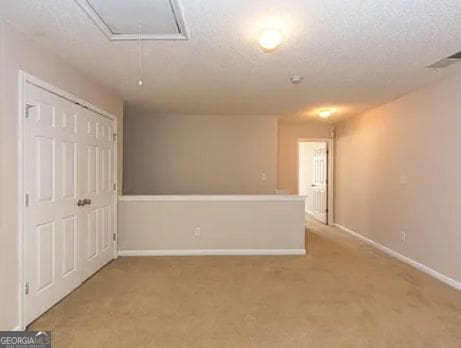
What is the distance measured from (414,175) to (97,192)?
3974 millimetres

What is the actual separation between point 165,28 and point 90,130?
1.89 meters

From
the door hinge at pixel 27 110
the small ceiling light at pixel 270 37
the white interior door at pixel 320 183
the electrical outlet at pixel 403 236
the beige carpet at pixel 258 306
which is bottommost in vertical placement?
the beige carpet at pixel 258 306

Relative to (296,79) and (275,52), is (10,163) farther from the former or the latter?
(296,79)

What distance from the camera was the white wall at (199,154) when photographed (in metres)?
6.71

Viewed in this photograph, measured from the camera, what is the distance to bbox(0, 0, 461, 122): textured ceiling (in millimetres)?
2393

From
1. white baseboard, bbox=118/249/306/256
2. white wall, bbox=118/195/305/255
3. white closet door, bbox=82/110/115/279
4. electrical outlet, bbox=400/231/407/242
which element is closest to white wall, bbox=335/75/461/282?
electrical outlet, bbox=400/231/407/242

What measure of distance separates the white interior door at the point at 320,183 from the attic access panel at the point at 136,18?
612 centimetres

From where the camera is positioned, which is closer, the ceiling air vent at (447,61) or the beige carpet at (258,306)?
the beige carpet at (258,306)

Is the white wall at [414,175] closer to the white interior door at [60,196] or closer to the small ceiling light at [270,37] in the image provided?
the small ceiling light at [270,37]

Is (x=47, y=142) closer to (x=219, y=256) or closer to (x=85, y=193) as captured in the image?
(x=85, y=193)

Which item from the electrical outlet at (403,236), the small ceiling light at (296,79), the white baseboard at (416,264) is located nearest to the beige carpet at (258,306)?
the white baseboard at (416,264)

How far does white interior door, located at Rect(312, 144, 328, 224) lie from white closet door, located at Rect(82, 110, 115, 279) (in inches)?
197

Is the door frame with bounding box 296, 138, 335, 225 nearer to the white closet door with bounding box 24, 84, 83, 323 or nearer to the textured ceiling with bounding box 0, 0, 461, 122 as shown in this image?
the textured ceiling with bounding box 0, 0, 461, 122

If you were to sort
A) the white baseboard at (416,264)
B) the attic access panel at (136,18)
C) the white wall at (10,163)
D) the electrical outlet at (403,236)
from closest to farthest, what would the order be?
the attic access panel at (136,18) < the white wall at (10,163) < the white baseboard at (416,264) < the electrical outlet at (403,236)
